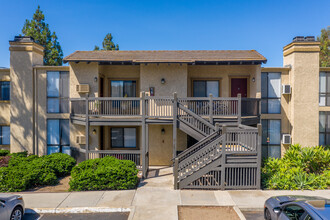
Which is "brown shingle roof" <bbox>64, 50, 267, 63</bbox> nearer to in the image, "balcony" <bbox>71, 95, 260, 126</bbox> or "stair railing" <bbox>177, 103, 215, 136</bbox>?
"balcony" <bbox>71, 95, 260, 126</bbox>

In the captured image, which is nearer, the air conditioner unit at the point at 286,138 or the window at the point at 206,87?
the air conditioner unit at the point at 286,138

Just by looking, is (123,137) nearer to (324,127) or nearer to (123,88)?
(123,88)

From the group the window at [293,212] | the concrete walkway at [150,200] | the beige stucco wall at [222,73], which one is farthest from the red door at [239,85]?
the window at [293,212]

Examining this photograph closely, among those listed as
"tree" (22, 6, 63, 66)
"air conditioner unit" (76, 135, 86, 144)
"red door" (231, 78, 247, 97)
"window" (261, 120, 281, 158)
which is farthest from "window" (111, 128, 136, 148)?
"tree" (22, 6, 63, 66)

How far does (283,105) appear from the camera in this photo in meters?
14.4

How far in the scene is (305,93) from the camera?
13.8 meters

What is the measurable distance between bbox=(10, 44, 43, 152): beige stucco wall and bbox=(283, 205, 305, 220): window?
13.6 m

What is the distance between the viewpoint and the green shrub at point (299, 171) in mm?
9867

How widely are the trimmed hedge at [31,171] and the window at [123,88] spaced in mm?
4694

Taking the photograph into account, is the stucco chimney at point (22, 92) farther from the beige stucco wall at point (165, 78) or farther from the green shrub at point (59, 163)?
the beige stucco wall at point (165, 78)

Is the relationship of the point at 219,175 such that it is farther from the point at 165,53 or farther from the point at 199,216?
the point at 165,53

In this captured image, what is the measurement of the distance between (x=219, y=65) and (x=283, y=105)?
4.48 m

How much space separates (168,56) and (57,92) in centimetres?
688

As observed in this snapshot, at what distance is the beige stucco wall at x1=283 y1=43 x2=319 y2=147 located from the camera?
13738 millimetres
